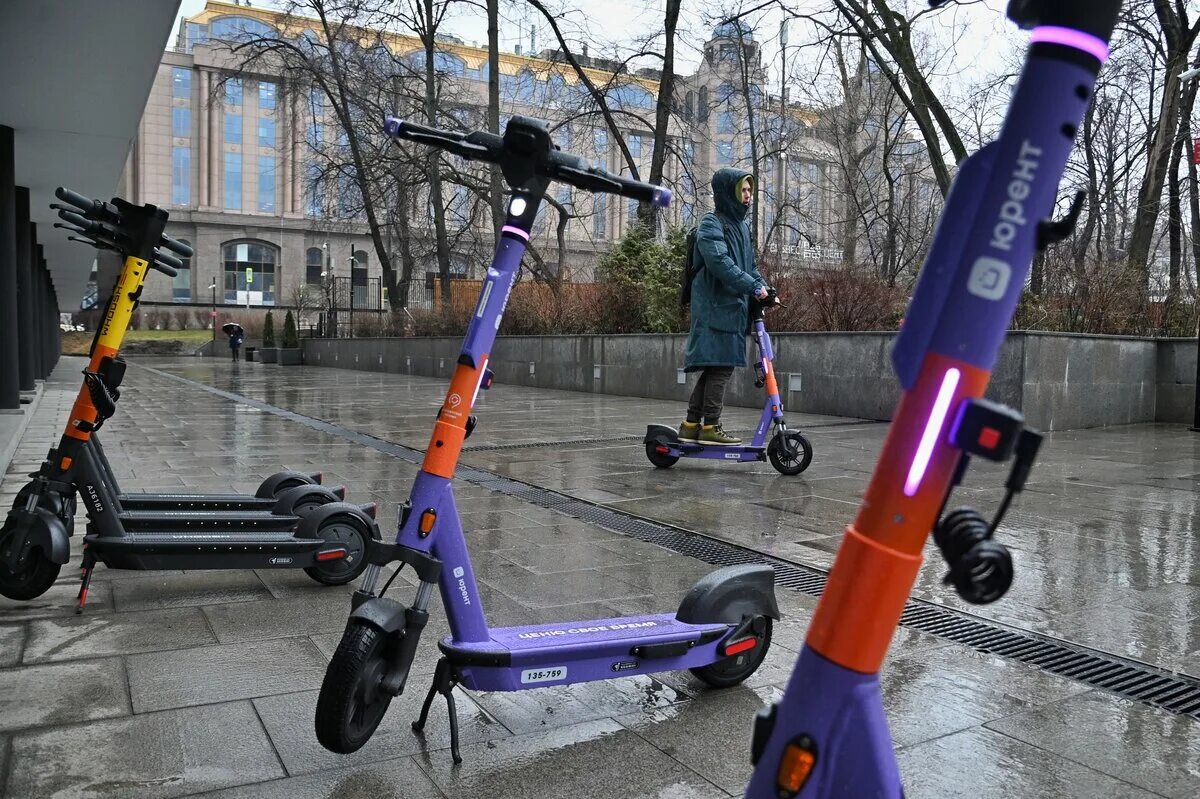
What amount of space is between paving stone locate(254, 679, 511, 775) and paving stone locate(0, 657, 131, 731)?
44 cm

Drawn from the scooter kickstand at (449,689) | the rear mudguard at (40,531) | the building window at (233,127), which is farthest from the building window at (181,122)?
the scooter kickstand at (449,689)

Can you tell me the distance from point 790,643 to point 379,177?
79.5 feet

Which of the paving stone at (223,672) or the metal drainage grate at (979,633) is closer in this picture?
the paving stone at (223,672)

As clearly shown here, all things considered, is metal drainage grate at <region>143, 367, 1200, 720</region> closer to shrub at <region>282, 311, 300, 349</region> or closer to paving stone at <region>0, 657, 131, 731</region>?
paving stone at <region>0, 657, 131, 731</region>

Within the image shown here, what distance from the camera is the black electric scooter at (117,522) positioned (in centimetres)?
391

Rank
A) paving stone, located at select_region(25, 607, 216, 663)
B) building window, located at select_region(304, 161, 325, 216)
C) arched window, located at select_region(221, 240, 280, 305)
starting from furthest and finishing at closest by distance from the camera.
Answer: arched window, located at select_region(221, 240, 280, 305)
building window, located at select_region(304, 161, 325, 216)
paving stone, located at select_region(25, 607, 216, 663)

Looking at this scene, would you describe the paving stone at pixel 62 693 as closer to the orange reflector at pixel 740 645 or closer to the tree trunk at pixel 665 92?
the orange reflector at pixel 740 645

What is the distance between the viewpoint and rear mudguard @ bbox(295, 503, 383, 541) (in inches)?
165

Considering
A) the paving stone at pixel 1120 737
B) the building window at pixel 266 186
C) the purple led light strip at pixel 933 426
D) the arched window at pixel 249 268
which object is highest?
the building window at pixel 266 186

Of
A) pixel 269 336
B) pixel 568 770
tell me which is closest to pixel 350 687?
pixel 568 770

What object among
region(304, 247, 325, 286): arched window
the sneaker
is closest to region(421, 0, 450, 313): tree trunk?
the sneaker

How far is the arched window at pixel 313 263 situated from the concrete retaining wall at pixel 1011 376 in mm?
63245

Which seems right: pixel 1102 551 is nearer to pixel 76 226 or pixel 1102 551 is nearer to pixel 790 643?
pixel 790 643

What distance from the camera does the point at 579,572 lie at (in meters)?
4.72
